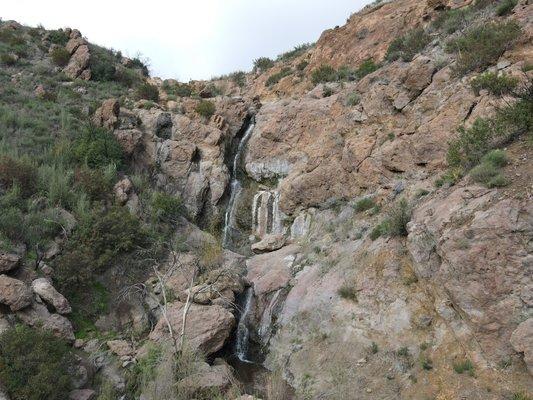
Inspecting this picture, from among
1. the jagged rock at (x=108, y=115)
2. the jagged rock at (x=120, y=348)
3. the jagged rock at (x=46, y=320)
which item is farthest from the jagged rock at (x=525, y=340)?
the jagged rock at (x=108, y=115)

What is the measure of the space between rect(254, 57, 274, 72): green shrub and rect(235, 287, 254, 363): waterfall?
85.1 feet

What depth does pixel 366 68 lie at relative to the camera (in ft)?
78.3

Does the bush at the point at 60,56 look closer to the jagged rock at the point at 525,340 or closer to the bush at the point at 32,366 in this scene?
the bush at the point at 32,366

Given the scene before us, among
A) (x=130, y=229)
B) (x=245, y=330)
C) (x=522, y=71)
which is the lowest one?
(x=245, y=330)

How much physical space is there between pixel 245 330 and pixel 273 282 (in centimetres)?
198

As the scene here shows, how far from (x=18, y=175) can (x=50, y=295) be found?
5.95m

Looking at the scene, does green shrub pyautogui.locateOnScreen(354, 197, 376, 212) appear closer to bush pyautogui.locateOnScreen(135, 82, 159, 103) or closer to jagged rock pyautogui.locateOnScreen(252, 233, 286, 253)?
jagged rock pyautogui.locateOnScreen(252, 233, 286, 253)

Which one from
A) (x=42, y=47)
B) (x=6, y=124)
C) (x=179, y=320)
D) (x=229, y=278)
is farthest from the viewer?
(x=42, y=47)

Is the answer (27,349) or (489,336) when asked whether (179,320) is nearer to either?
(27,349)

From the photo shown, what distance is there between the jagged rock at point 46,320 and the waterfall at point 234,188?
9.31 m

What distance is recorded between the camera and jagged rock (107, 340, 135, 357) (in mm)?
12328

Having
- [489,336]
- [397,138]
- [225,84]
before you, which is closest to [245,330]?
[489,336]

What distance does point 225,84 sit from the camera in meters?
37.7

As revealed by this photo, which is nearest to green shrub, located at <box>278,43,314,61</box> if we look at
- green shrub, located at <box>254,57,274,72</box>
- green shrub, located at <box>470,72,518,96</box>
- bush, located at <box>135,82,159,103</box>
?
green shrub, located at <box>254,57,274,72</box>
